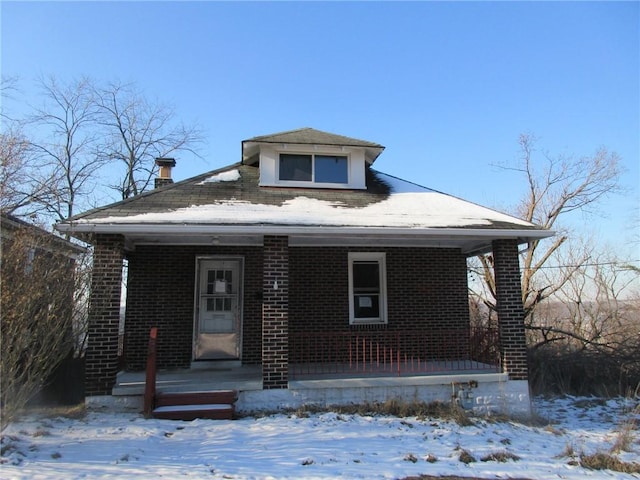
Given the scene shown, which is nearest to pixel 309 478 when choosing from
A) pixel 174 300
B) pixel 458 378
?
pixel 458 378

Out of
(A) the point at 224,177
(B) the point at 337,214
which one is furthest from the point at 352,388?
(A) the point at 224,177

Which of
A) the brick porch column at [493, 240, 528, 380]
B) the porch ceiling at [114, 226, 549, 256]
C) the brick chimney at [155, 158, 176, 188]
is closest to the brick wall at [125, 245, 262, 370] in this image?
the porch ceiling at [114, 226, 549, 256]

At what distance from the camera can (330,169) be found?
409 inches

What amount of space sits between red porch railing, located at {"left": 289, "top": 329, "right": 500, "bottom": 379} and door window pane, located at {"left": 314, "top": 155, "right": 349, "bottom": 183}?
3.51 metres

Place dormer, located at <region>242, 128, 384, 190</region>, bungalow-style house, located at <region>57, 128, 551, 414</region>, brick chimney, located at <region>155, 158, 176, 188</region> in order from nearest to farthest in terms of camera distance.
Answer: bungalow-style house, located at <region>57, 128, 551, 414</region>
dormer, located at <region>242, 128, 384, 190</region>
brick chimney, located at <region>155, 158, 176, 188</region>

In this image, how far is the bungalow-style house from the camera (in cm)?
741

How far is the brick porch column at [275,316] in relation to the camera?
7.41 meters

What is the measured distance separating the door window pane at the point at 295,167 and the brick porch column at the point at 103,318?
164 inches

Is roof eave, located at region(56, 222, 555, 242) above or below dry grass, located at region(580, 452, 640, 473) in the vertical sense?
above

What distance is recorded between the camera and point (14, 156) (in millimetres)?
15648

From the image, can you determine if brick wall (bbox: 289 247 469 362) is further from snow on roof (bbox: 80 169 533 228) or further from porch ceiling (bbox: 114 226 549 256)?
snow on roof (bbox: 80 169 533 228)

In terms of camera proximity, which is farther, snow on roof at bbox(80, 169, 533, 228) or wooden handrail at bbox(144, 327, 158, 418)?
snow on roof at bbox(80, 169, 533, 228)

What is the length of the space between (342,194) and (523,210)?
50.5 ft

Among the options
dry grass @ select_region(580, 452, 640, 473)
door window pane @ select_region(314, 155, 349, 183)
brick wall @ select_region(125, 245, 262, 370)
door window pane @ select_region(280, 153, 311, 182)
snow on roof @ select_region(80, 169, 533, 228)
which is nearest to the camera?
dry grass @ select_region(580, 452, 640, 473)
